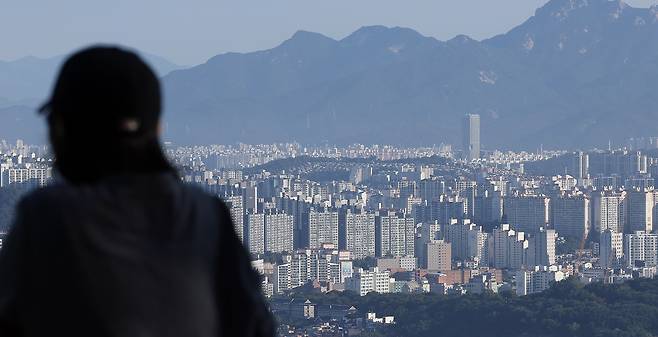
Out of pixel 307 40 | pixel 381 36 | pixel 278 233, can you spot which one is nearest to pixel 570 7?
pixel 381 36

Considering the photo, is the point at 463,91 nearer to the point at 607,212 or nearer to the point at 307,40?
the point at 307,40

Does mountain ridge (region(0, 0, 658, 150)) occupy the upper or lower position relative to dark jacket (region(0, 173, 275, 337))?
upper

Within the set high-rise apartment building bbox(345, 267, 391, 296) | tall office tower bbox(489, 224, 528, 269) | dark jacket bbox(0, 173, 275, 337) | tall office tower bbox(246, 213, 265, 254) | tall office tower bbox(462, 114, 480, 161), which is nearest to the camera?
dark jacket bbox(0, 173, 275, 337)

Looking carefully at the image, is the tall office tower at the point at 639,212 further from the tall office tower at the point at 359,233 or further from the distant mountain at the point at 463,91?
the distant mountain at the point at 463,91

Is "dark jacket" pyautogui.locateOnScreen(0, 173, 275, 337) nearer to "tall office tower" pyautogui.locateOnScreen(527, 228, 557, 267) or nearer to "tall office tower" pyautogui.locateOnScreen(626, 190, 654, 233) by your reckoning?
"tall office tower" pyautogui.locateOnScreen(527, 228, 557, 267)

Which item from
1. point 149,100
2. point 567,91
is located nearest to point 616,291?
point 149,100

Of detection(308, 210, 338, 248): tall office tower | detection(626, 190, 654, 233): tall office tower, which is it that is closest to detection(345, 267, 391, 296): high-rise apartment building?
detection(308, 210, 338, 248): tall office tower
